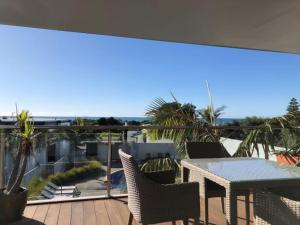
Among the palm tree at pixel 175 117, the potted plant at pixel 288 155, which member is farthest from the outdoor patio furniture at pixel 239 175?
the potted plant at pixel 288 155

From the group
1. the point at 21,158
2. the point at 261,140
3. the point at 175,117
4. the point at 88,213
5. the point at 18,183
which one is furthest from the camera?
the point at 175,117

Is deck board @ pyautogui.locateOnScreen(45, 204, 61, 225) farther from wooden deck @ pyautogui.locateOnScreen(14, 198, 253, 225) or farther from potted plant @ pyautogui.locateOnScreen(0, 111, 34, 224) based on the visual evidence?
potted plant @ pyautogui.locateOnScreen(0, 111, 34, 224)

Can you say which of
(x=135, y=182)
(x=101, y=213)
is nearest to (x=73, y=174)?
(x=101, y=213)

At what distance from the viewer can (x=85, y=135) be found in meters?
4.28

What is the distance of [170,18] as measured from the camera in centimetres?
346

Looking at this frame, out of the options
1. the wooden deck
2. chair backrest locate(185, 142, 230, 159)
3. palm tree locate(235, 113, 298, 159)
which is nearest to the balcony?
the wooden deck

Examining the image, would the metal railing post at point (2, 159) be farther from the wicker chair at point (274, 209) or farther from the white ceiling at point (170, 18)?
the wicker chair at point (274, 209)

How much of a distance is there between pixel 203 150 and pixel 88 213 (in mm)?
1597

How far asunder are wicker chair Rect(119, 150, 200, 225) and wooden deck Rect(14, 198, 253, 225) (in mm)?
962

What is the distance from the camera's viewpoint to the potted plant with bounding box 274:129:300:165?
5.09 metres

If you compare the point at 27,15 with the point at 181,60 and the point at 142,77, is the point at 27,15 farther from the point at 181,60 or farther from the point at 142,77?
the point at 142,77

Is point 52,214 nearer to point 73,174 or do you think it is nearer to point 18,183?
point 18,183

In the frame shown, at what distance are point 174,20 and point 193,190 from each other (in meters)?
2.00

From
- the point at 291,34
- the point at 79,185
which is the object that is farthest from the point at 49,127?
the point at 291,34
